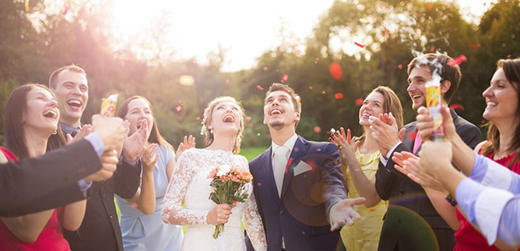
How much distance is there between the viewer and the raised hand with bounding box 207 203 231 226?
4664 mm

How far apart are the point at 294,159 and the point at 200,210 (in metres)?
1.21

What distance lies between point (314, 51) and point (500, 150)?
129 feet

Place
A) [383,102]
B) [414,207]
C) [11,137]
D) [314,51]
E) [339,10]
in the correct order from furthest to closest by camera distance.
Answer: [314,51] < [339,10] < [383,102] < [414,207] < [11,137]

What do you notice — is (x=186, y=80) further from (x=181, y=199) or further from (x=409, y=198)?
(x=409, y=198)

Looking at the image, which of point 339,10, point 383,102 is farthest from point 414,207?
point 339,10

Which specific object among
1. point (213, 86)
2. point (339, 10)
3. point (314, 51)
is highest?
point (339, 10)

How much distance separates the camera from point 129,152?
195 inches

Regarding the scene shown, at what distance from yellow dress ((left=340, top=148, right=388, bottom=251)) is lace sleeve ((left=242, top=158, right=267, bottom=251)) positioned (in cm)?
143

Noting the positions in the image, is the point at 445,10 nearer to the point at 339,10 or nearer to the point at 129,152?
the point at 339,10

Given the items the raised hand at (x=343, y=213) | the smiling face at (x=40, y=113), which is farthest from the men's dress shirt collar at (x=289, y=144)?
the smiling face at (x=40, y=113)

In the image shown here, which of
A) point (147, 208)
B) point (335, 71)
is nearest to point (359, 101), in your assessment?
point (335, 71)

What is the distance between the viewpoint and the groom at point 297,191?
4805 millimetres

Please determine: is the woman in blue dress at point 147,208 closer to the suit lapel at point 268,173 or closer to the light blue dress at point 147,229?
the light blue dress at point 147,229

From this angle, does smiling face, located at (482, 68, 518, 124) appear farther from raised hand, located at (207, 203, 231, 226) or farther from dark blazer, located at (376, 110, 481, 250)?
raised hand, located at (207, 203, 231, 226)
